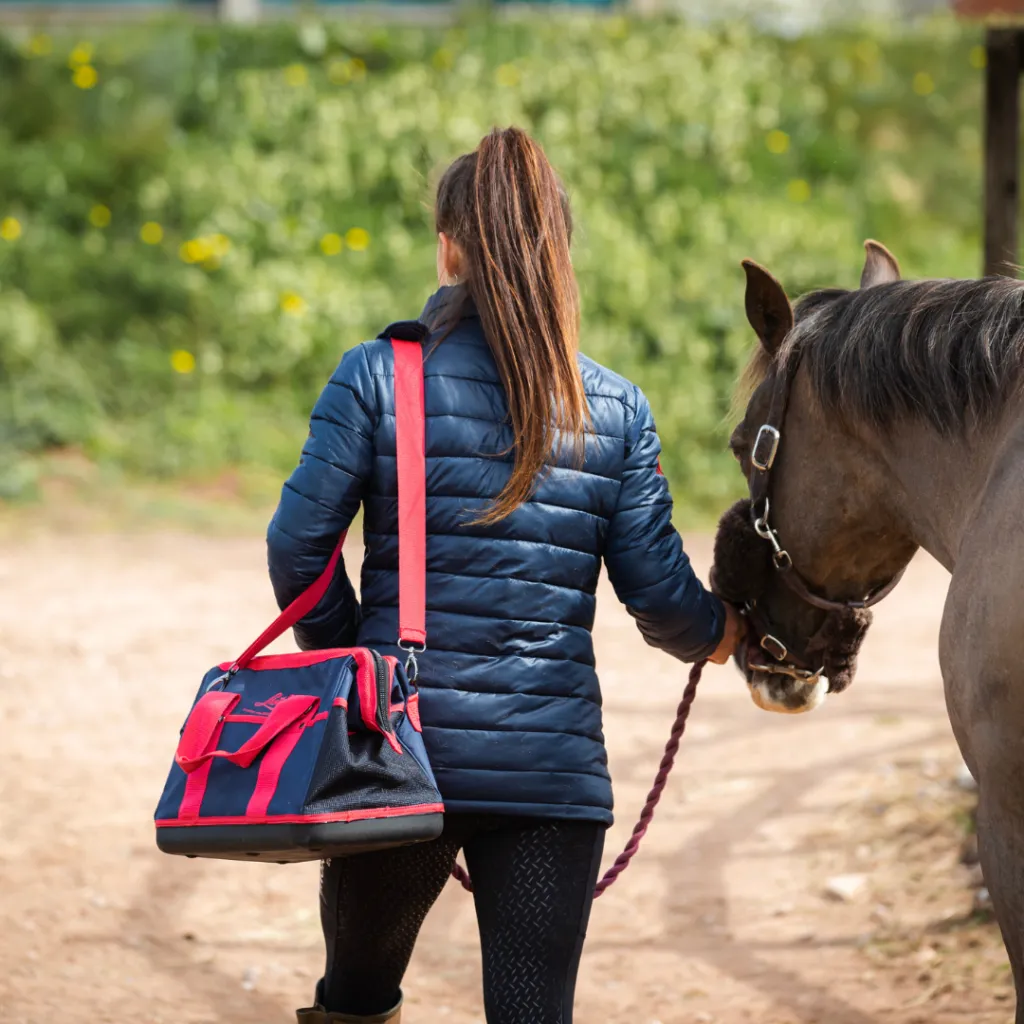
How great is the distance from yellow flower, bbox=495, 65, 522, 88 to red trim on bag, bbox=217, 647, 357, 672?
9.83 metres

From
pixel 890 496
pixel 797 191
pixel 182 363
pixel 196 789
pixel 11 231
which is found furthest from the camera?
pixel 797 191

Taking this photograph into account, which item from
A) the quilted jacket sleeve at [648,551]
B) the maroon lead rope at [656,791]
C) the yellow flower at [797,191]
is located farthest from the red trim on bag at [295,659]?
the yellow flower at [797,191]

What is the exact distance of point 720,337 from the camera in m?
9.91

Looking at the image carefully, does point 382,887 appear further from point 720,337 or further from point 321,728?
point 720,337

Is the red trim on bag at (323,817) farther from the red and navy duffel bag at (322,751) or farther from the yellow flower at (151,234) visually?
the yellow flower at (151,234)

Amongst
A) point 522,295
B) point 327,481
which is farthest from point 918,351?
point 327,481

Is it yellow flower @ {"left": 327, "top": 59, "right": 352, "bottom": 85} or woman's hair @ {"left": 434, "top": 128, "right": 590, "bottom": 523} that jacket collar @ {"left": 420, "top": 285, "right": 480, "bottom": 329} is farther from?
yellow flower @ {"left": 327, "top": 59, "right": 352, "bottom": 85}

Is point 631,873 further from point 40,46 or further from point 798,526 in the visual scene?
point 40,46

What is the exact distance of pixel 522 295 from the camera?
221 cm

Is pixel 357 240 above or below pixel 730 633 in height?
below

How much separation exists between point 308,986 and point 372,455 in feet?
6.55

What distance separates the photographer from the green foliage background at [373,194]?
9414 millimetres

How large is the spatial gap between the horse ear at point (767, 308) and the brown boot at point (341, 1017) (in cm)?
133

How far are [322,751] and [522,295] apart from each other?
76 cm
